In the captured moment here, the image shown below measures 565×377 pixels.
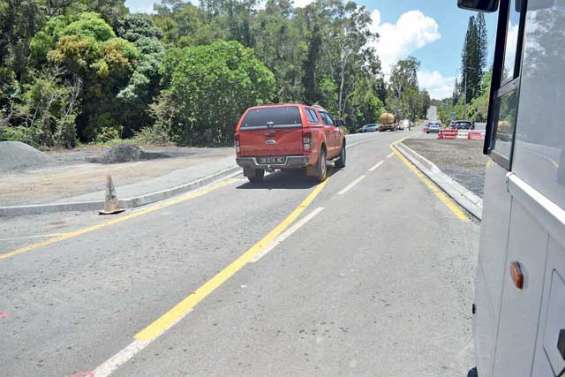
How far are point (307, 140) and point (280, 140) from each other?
0.70m

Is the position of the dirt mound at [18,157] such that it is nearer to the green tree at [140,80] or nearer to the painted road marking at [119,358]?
the green tree at [140,80]

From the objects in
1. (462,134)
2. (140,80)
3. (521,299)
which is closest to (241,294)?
(521,299)

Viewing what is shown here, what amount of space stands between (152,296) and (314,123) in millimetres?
8279

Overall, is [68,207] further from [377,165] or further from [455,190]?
[377,165]

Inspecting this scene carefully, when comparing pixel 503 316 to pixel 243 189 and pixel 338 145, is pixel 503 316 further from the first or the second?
pixel 338 145

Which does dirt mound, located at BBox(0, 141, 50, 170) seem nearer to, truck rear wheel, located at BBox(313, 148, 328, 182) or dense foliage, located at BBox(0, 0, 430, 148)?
dense foliage, located at BBox(0, 0, 430, 148)

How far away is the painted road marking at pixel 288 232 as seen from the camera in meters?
5.68

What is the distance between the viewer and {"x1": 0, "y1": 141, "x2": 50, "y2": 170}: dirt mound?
54.7 ft

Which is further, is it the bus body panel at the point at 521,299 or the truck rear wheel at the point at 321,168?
the truck rear wheel at the point at 321,168

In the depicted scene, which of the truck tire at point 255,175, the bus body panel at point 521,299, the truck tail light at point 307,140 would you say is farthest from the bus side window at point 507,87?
the truck tire at point 255,175

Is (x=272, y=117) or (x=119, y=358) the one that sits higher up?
(x=272, y=117)

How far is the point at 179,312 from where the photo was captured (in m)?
4.05

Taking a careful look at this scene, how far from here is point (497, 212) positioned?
212 centimetres

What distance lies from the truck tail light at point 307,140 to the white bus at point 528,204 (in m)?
8.65
